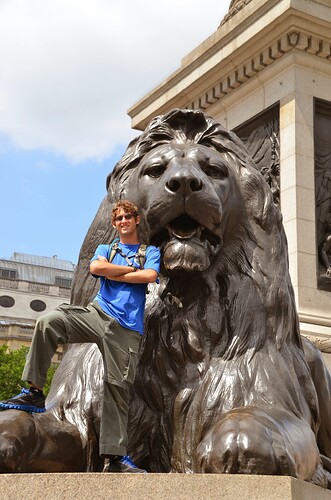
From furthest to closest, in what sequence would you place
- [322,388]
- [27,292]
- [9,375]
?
1. [27,292]
2. [9,375]
3. [322,388]

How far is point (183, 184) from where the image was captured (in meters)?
3.82

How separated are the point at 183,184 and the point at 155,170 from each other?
368 millimetres

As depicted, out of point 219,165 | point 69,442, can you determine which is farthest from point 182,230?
point 69,442

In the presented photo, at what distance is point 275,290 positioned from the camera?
4.04 metres

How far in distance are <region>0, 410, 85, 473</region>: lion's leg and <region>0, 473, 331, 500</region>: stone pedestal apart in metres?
0.49

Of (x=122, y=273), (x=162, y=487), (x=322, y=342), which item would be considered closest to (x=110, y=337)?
(x=122, y=273)

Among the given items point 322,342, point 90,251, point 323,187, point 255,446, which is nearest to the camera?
point 255,446

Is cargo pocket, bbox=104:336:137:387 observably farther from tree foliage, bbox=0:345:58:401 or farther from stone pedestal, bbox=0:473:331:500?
tree foliage, bbox=0:345:58:401

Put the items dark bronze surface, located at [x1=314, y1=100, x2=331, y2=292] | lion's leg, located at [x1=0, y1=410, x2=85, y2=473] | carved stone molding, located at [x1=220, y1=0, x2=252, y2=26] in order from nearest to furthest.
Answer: lion's leg, located at [x1=0, y1=410, x2=85, y2=473], dark bronze surface, located at [x1=314, y1=100, x2=331, y2=292], carved stone molding, located at [x1=220, y1=0, x2=252, y2=26]

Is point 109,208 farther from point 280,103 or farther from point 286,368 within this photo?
point 280,103

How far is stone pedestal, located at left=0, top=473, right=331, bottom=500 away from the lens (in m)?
2.96

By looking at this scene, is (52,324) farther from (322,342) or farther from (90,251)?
(322,342)

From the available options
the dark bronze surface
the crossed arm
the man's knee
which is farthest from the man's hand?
the dark bronze surface

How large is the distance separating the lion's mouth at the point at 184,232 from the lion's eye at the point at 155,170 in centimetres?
31
